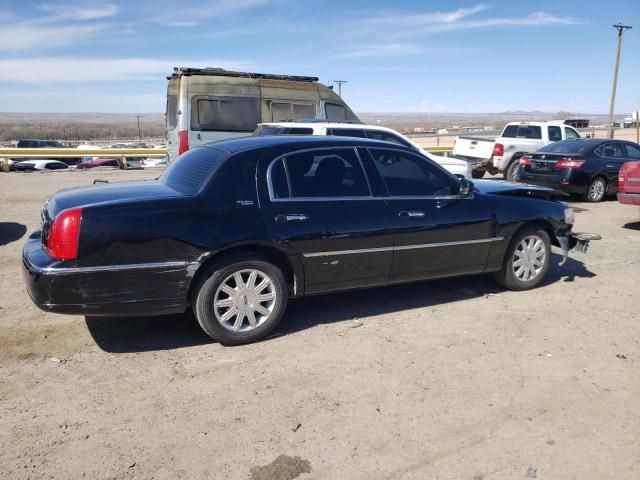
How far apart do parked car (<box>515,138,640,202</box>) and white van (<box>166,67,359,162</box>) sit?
4787 mm

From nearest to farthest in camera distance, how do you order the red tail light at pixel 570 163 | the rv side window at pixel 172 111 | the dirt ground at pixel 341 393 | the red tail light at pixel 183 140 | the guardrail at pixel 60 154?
the dirt ground at pixel 341 393 → the red tail light at pixel 183 140 → the red tail light at pixel 570 163 → the rv side window at pixel 172 111 → the guardrail at pixel 60 154

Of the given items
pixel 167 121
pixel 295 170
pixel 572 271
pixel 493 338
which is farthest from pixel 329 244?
pixel 167 121

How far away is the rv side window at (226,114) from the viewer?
12117 millimetres

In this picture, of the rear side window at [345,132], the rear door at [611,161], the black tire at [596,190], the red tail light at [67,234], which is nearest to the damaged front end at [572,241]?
the rear side window at [345,132]

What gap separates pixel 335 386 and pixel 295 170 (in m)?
1.81

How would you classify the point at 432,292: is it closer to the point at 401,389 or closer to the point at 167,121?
the point at 401,389

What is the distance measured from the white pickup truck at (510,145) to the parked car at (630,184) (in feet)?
17.9

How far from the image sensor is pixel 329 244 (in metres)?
4.51

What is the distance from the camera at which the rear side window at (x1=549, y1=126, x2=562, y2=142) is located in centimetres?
1537

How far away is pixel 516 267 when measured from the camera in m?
5.68

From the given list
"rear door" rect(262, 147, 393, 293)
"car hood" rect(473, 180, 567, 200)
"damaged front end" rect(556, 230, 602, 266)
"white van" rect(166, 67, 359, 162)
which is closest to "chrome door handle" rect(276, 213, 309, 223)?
"rear door" rect(262, 147, 393, 293)

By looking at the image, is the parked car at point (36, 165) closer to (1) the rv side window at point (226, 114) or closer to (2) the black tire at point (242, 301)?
(1) the rv side window at point (226, 114)

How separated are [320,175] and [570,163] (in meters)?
9.41

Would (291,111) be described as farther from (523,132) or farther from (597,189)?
(597,189)
